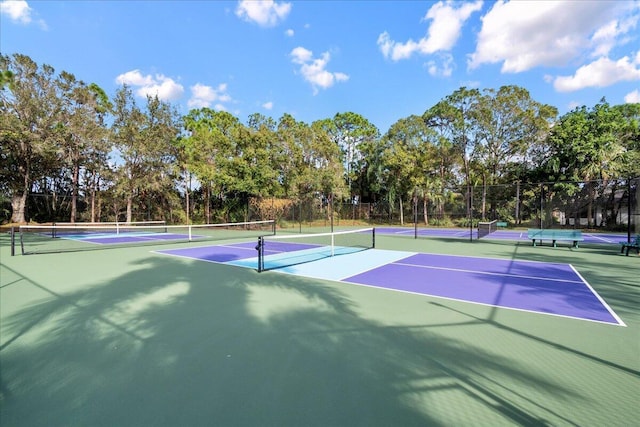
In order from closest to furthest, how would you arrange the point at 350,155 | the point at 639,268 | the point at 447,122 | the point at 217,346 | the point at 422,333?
the point at 217,346
the point at 422,333
the point at 639,268
the point at 447,122
the point at 350,155

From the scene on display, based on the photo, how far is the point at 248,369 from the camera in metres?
Result: 2.94

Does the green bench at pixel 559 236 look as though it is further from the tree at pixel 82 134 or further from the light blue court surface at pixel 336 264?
the tree at pixel 82 134

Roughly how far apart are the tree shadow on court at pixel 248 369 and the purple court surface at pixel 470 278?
1395 millimetres

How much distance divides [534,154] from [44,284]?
3255 centimetres

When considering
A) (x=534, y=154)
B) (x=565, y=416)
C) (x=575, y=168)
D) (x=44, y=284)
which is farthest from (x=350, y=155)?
(x=565, y=416)

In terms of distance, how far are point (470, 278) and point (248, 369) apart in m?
5.61

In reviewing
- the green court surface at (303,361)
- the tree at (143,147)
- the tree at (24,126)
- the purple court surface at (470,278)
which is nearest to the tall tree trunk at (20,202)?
the tree at (24,126)

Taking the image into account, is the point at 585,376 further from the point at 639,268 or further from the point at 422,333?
the point at 639,268

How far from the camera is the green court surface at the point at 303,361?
232 centimetres

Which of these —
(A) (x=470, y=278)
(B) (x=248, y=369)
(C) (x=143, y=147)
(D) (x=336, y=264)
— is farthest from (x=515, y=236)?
(C) (x=143, y=147)

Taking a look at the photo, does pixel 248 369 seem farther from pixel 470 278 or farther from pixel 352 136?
pixel 352 136

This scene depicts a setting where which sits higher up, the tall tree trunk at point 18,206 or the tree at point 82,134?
the tree at point 82,134

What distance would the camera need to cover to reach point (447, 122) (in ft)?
99.9

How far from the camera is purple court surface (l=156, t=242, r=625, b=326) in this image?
502cm
